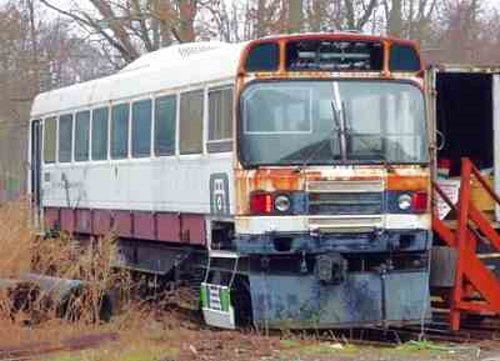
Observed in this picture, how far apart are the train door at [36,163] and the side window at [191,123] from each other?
24.1 feet

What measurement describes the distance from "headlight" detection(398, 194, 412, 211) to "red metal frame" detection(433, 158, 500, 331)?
0.65 m

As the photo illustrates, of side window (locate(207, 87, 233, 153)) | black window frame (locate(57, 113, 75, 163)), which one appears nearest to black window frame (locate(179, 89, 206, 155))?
side window (locate(207, 87, 233, 153))

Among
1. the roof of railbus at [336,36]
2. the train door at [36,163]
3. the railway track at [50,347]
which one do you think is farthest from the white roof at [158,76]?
the railway track at [50,347]

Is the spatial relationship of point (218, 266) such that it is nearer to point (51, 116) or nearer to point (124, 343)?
point (124, 343)

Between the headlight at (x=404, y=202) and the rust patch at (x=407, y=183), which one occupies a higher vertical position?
the rust patch at (x=407, y=183)

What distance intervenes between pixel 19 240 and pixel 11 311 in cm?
240

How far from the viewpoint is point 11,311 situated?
13859mm

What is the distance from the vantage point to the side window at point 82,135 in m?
19.8

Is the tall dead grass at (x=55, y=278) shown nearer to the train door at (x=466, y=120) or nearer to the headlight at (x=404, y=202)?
the headlight at (x=404, y=202)

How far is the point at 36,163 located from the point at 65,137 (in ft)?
7.28

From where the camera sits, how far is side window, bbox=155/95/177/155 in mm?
16078

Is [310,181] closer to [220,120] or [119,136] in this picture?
[220,120]

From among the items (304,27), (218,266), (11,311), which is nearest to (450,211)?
(218,266)

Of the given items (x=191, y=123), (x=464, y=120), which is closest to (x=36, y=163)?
(x=191, y=123)
